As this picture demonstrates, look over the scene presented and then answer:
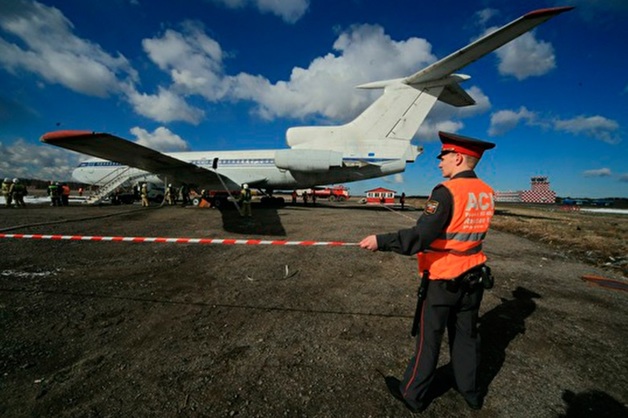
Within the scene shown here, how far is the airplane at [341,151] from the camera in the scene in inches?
433

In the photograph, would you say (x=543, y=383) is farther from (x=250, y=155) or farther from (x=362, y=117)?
(x=250, y=155)

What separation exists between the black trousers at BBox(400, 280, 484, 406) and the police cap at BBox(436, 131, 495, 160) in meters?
1.01

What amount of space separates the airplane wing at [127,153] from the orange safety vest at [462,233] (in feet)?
27.8

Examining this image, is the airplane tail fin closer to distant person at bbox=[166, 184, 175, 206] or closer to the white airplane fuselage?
the white airplane fuselage

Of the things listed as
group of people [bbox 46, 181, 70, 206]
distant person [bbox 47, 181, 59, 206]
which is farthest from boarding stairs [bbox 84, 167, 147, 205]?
distant person [bbox 47, 181, 59, 206]

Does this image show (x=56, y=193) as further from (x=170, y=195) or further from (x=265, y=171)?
(x=265, y=171)

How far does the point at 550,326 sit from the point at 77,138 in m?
10.3

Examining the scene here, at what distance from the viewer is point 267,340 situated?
2586 millimetres

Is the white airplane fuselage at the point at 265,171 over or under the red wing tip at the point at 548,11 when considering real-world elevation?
under

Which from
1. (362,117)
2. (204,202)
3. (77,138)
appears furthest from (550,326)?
(204,202)

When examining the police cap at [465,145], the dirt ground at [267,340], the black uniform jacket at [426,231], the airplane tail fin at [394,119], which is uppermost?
the airplane tail fin at [394,119]

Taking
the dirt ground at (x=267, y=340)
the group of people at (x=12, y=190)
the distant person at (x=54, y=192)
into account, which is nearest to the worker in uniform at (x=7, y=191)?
the group of people at (x=12, y=190)

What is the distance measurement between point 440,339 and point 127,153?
12.5 meters

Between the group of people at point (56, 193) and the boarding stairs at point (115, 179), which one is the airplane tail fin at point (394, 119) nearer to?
the boarding stairs at point (115, 179)
